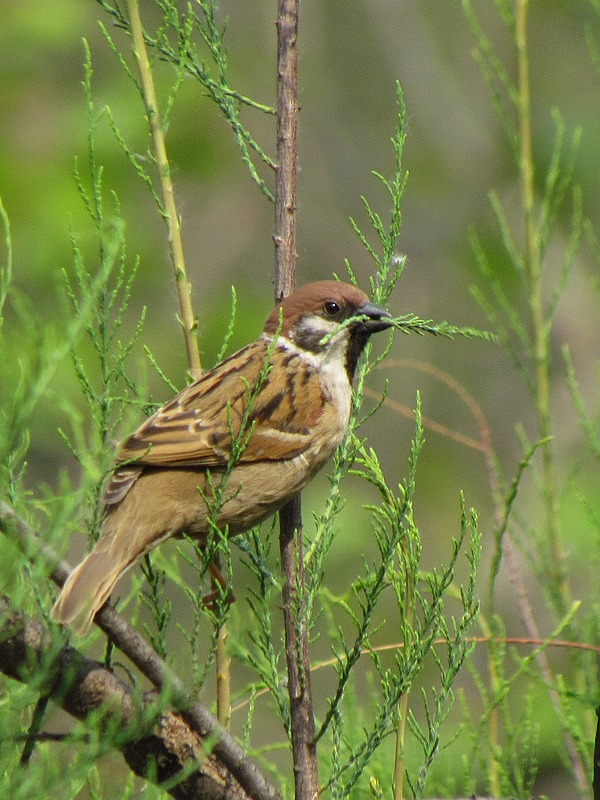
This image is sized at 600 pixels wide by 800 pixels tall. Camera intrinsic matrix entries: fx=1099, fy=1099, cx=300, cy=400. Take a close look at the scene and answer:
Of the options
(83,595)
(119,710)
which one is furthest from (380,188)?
(119,710)

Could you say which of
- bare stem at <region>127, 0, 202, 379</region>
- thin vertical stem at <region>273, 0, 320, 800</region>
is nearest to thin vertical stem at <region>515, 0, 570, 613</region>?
thin vertical stem at <region>273, 0, 320, 800</region>

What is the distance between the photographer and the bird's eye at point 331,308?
3143 mm

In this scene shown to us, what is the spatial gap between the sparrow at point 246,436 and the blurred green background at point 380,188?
4.03m

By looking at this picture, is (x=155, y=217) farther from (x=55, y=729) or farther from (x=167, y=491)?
(x=167, y=491)

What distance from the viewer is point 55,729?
5.23m

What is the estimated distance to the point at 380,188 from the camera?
9.23 m

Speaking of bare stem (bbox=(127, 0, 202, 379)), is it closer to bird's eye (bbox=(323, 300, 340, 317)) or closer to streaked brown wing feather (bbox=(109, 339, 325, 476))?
streaked brown wing feather (bbox=(109, 339, 325, 476))

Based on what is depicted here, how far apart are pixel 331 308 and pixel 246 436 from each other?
86 centimetres

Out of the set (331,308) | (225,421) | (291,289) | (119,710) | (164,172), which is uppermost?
(164,172)

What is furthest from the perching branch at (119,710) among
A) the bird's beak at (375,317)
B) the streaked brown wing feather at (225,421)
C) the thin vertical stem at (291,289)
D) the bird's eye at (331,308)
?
the bird's eye at (331,308)

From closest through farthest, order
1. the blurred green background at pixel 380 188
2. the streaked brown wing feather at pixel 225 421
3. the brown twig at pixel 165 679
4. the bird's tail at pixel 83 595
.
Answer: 1. the brown twig at pixel 165 679
2. the bird's tail at pixel 83 595
3. the streaked brown wing feather at pixel 225 421
4. the blurred green background at pixel 380 188

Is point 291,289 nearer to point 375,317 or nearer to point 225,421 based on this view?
point 375,317

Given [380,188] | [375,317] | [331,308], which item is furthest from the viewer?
[380,188]

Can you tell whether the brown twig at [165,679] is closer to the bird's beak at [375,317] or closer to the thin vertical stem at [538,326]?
the bird's beak at [375,317]
